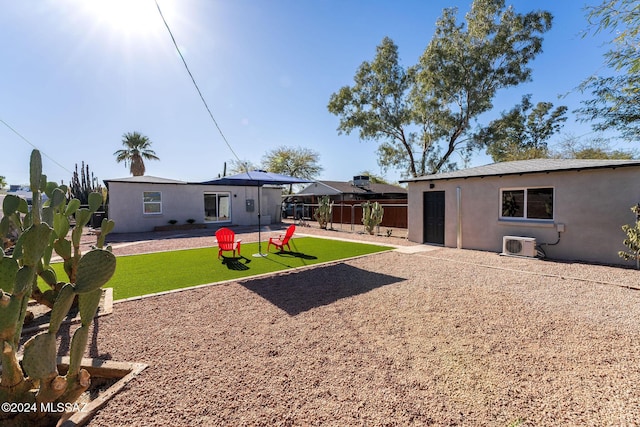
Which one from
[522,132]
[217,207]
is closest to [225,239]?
[217,207]

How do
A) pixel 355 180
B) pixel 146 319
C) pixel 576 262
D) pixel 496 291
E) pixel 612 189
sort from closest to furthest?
pixel 146 319 < pixel 496 291 < pixel 612 189 < pixel 576 262 < pixel 355 180

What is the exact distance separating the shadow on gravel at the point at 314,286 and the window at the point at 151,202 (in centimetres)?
1288

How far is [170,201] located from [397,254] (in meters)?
13.6

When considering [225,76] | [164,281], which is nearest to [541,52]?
[225,76]

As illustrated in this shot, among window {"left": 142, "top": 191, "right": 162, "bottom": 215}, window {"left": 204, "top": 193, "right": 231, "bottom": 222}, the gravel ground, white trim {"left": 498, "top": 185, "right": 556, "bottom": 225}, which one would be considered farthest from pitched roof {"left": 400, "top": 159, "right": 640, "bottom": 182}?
window {"left": 142, "top": 191, "right": 162, "bottom": 215}

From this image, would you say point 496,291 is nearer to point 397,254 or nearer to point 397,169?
point 397,254

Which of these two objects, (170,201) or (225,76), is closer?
(225,76)

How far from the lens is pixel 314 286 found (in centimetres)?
564

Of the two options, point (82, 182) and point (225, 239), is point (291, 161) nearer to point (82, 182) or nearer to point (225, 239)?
point (82, 182)

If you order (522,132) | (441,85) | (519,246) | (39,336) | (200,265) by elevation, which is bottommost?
(200,265)

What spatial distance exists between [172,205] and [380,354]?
16.4m

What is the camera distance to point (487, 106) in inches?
784

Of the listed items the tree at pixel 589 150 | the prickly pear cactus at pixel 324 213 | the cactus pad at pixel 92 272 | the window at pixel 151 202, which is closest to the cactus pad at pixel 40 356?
the cactus pad at pixel 92 272

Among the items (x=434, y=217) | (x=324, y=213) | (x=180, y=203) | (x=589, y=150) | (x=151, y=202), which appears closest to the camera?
(x=434, y=217)
